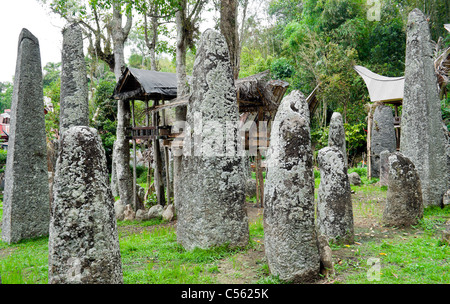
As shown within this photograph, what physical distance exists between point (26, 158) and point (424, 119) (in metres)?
9.89

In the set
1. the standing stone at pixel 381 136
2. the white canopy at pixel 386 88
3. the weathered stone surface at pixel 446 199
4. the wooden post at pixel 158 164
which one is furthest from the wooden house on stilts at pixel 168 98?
the standing stone at pixel 381 136

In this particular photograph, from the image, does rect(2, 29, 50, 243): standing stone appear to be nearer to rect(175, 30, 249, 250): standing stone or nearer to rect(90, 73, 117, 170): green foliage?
rect(175, 30, 249, 250): standing stone

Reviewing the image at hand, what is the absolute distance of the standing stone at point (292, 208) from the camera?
14.8 feet

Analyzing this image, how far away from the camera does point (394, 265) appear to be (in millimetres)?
5066

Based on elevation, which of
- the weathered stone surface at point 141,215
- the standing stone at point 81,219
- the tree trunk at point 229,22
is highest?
the tree trunk at point 229,22

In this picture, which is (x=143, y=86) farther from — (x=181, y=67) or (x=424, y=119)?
(x=424, y=119)

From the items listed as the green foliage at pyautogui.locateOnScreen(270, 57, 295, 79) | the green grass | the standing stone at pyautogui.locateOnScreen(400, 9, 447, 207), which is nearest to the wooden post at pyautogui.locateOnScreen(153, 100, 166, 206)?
the green grass

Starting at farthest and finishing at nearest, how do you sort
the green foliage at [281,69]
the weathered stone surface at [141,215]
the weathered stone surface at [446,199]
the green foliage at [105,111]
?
the green foliage at [281,69], the green foliage at [105,111], the weathered stone surface at [141,215], the weathered stone surface at [446,199]

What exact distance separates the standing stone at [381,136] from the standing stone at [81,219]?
14600mm

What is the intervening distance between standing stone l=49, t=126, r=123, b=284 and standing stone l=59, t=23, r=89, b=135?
4491mm

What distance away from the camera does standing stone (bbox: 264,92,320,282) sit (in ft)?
14.8

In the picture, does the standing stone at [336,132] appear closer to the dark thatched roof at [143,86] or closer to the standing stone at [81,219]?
the dark thatched roof at [143,86]
